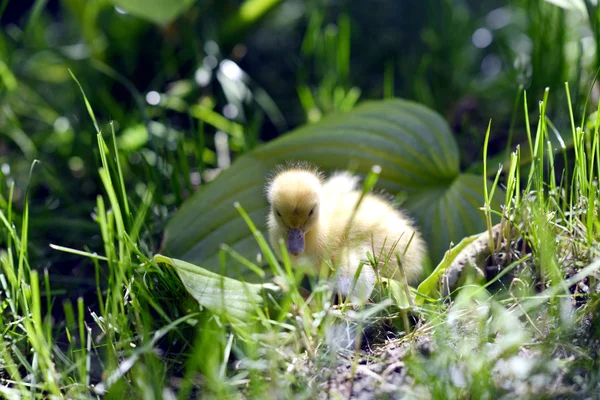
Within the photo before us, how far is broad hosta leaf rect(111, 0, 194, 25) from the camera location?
2213 mm

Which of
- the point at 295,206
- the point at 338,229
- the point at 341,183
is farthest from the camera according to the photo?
the point at 341,183

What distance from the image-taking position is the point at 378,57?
2.78m

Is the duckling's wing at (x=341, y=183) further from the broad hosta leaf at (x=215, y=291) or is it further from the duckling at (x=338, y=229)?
the broad hosta leaf at (x=215, y=291)

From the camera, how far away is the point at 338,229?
5.13 feet

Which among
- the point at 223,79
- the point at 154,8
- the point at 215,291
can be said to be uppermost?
the point at 154,8

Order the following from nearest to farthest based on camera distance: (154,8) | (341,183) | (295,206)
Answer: (295,206) < (341,183) < (154,8)

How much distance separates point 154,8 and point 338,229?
1144 millimetres

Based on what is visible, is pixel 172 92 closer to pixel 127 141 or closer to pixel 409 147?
pixel 127 141

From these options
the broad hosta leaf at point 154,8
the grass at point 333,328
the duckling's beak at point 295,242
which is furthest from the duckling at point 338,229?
the broad hosta leaf at point 154,8

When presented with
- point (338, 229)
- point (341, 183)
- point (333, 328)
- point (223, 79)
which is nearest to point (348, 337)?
point (333, 328)

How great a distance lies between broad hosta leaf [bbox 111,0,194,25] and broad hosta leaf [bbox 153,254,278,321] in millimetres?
1217

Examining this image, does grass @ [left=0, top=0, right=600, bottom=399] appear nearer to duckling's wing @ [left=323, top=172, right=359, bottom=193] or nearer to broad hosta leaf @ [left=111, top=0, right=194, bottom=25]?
duckling's wing @ [left=323, top=172, right=359, bottom=193]

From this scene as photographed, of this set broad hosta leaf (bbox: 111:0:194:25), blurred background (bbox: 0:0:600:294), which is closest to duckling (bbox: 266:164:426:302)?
blurred background (bbox: 0:0:600:294)

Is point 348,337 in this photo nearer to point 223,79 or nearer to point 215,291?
point 215,291
